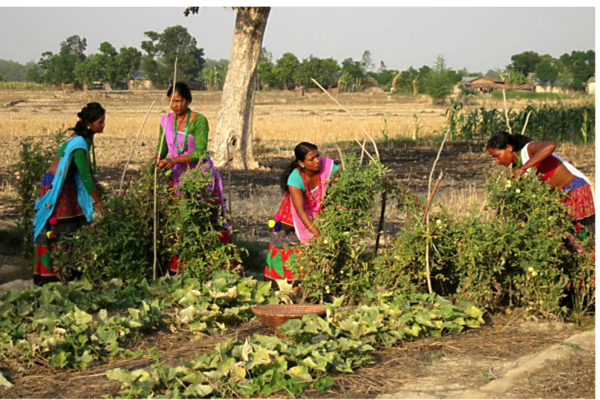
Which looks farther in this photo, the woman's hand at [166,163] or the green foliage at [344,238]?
the woman's hand at [166,163]

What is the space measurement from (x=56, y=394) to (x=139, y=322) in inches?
32.9

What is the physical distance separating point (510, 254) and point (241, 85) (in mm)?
8161

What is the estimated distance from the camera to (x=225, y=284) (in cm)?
501

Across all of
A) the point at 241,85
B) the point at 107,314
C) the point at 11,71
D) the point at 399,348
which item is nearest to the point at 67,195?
the point at 107,314

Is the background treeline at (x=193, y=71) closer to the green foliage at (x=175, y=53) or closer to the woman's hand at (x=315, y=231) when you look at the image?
the green foliage at (x=175, y=53)

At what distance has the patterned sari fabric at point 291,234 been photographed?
5246 mm

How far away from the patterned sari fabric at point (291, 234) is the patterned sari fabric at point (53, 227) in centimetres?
162

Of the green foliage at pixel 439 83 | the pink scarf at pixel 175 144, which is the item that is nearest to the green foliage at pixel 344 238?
the pink scarf at pixel 175 144

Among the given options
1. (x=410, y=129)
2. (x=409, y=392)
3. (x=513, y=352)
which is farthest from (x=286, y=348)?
(x=410, y=129)

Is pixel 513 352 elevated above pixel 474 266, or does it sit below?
below

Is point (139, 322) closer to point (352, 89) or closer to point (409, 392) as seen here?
point (409, 392)

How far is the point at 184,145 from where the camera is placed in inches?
230

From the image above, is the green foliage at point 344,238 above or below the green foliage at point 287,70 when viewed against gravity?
below

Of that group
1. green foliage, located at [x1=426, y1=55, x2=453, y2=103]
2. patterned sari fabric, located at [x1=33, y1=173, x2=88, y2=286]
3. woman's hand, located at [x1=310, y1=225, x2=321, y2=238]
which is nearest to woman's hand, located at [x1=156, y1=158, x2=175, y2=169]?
patterned sari fabric, located at [x1=33, y1=173, x2=88, y2=286]
